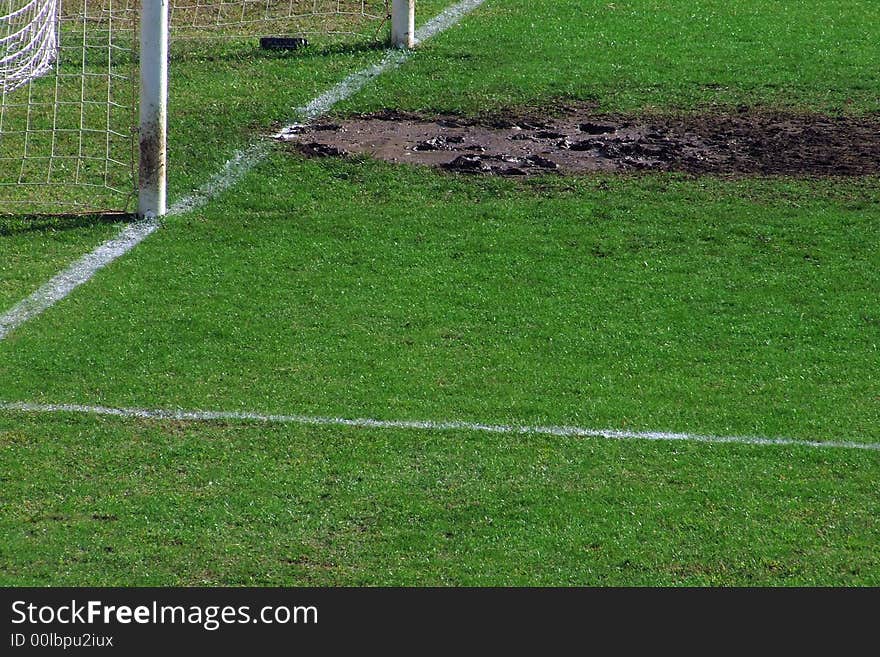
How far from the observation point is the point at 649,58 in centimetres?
1098

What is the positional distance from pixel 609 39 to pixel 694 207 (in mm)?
3893

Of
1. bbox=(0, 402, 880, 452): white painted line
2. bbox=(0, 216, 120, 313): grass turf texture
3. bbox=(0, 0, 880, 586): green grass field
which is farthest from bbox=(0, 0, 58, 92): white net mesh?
bbox=(0, 402, 880, 452): white painted line

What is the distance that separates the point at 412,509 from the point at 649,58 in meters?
6.87

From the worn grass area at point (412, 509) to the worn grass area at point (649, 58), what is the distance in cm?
481

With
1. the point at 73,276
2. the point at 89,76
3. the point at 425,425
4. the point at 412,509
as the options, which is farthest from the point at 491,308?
the point at 89,76

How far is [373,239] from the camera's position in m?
7.56

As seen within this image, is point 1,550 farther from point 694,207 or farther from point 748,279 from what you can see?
point 694,207

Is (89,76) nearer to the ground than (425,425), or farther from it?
farther from it

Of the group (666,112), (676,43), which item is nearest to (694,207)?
(666,112)

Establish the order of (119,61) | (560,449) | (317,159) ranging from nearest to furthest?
(560,449) < (317,159) < (119,61)

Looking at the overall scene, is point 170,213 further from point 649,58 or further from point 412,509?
point 649,58

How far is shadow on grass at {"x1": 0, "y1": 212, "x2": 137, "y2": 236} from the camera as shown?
7.69 meters

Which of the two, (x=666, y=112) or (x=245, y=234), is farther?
(x=666, y=112)

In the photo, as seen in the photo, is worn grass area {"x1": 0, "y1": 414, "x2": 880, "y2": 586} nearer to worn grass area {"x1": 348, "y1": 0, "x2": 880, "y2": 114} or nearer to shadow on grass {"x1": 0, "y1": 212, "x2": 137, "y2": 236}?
shadow on grass {"x1": 0, "y1": 212, "x2": 137, "y2": 236}
